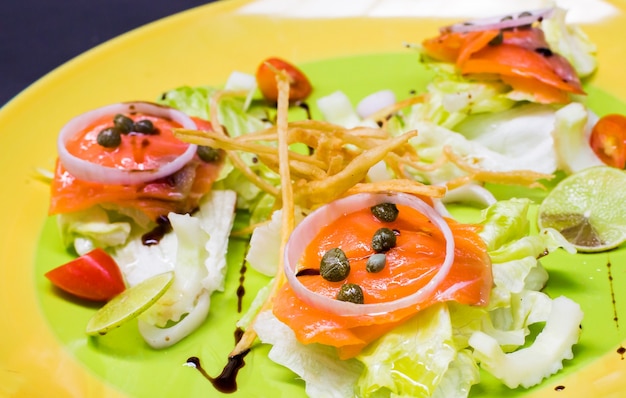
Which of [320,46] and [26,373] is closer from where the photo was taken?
[26,373]

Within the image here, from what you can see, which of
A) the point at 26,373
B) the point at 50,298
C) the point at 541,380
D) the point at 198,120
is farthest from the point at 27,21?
the point at 541,380

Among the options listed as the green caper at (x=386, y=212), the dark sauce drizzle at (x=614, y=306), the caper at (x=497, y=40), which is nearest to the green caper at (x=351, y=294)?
the green caper at (x=386, y=212)

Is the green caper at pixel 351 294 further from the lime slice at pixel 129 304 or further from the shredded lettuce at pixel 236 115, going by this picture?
the shredded lettuce at pixel 236 115

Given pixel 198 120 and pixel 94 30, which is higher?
pixel 198 120

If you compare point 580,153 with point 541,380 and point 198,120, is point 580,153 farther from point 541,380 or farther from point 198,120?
point 198,120

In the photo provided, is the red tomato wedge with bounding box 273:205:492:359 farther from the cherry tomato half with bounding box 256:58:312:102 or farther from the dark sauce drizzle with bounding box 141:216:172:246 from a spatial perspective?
the cherry tomato half with bounding box 256:58:312:102
